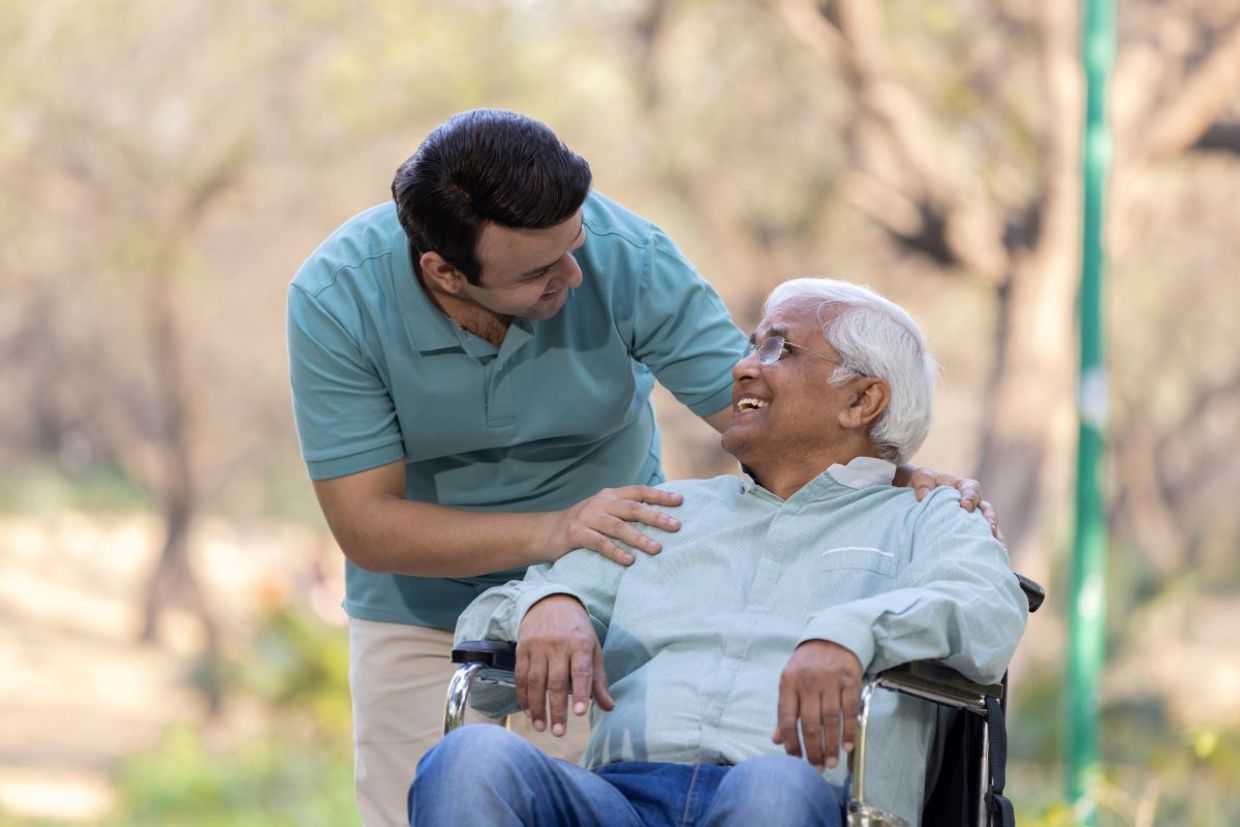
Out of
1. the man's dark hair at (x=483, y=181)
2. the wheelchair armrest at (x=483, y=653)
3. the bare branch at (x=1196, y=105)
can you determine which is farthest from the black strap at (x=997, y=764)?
the bare branch at (x=1196, y=105)

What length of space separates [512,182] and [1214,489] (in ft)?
52.2

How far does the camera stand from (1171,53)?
758 centimetres

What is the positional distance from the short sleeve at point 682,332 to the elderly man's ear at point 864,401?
1.00 ft

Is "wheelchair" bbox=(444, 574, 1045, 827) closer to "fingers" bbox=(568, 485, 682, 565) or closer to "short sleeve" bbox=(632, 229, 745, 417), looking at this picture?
"fingers" bbox=(568, 485, 682, 565)

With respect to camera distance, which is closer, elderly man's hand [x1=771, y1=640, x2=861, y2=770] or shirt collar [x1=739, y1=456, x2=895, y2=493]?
elderly man's hand [x1=771, y1=640, x2=861, y2=770]

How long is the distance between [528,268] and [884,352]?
52 cm

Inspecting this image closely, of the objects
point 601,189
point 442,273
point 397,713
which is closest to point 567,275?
point 442,273

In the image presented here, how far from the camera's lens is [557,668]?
2236mm

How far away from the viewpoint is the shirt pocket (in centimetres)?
233

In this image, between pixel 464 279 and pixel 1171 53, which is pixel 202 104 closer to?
pixel 1171 53

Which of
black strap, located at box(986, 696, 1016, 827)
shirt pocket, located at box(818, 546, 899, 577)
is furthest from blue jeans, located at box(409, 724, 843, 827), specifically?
shirt pocket, located at box(818, 546, 899, 577)

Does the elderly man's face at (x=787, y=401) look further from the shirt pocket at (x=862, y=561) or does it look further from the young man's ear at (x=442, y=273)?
the young man's ear at (x=442, y=273)

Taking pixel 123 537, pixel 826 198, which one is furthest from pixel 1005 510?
pixel 123 537

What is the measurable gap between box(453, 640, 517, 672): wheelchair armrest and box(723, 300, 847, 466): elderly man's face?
1.41 feet
